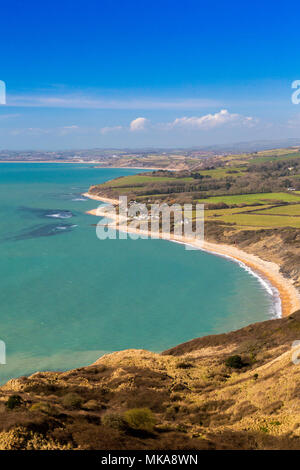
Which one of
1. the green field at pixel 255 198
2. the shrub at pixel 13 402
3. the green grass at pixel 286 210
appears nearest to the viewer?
the shrub at pixel 13 402

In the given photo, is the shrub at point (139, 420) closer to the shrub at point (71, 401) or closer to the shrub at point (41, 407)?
the shrub at point (71, 401)

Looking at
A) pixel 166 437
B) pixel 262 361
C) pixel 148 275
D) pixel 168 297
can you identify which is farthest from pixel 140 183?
pixel 166 437

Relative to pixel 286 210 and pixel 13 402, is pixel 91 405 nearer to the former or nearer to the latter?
pixel 13 402

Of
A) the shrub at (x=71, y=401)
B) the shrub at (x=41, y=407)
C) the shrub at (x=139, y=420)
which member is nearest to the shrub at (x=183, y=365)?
the shrub at (x=71, y=401)

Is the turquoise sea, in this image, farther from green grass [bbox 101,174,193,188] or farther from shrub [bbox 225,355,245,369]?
green grass [bbox 101,174,193,188]

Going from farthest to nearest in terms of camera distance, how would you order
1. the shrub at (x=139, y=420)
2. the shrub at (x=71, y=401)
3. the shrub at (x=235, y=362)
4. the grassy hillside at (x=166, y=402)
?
the shrub at (x=235, y=362), the shrub at (x=71, y=401), the shrub at (x=139, y=420), the grassy hillside at (x=166, y=402)

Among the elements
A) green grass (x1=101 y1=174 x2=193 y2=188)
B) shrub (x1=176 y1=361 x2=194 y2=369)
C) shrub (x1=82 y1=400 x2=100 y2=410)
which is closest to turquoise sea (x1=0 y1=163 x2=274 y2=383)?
shrub (x1=176 y1=361 x2=194 y2=369)
